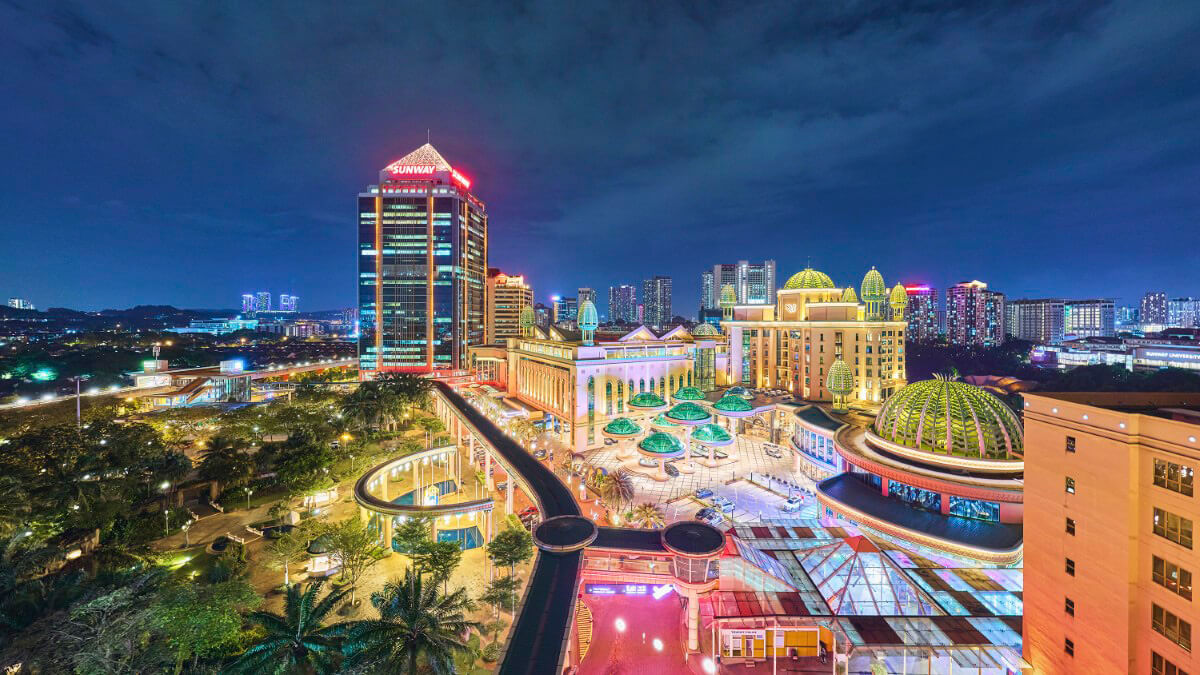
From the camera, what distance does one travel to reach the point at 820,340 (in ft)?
222

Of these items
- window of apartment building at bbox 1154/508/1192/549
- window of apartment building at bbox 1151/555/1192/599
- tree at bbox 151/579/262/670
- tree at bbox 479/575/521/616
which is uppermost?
window of apartment building at bbox 1154/508/1192/549

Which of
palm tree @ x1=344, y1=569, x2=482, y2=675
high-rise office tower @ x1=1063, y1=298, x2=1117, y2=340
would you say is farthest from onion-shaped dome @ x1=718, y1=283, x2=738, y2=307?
high-rise office tower @ x1=1063, y1=298, x2=1117, y2=340

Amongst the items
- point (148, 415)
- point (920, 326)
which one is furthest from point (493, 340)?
point (920, 326)

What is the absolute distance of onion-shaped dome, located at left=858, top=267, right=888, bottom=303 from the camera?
6588 cm

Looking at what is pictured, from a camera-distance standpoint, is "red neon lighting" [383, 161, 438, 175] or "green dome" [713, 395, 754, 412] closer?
"green dome" [713, 395, 754, 412]

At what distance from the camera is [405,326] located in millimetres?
98938

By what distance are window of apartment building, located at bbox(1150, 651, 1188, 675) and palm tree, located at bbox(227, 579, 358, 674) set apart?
3020 cm

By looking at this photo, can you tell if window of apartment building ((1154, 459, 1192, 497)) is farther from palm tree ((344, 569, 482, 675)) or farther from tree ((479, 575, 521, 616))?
tree ((479, 575, 521, 616))

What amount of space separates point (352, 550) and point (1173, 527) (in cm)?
3946

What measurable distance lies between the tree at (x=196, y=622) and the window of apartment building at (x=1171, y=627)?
1445 inches

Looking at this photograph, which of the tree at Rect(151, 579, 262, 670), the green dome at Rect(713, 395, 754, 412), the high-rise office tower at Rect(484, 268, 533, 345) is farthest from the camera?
the high-rise office tower at Rect(484, 268, 533, 345)

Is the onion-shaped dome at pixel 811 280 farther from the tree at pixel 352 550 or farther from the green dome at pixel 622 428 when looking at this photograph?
the tree at pixel 352 550

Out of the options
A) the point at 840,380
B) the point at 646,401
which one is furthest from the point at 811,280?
the point at 646,401

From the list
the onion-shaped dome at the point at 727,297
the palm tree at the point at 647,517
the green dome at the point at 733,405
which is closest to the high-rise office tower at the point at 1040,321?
the onion-shaped dome at the point at 727,297
